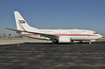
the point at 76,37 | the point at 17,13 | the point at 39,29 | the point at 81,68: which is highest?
the point at 17,13

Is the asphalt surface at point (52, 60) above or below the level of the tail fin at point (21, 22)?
below

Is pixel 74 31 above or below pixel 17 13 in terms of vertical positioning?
below

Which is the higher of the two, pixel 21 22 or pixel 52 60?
pixel 21 22

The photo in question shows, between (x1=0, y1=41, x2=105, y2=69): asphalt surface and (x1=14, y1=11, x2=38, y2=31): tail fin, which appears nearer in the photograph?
(x1=0, y1=41, x2=105, y2=69): asphalt surface

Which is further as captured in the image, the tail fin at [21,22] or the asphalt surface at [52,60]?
the tail fin at [21,22]

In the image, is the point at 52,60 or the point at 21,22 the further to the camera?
the point at 21,22

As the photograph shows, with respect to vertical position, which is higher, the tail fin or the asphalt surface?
the tail fin

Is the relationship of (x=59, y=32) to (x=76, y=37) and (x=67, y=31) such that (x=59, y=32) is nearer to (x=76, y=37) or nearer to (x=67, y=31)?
(x=67, y=31)

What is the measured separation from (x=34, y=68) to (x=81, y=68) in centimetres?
342

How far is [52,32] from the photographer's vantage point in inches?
1280

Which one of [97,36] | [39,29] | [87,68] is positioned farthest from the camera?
[39,29]

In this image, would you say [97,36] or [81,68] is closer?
[81,68]

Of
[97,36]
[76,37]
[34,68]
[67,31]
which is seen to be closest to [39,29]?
[67,31]

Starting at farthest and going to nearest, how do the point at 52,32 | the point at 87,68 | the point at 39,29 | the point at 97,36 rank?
1. the point at 39,29
2. the point at 52,32
3. the point at 97,36
4. the point at 87,68
